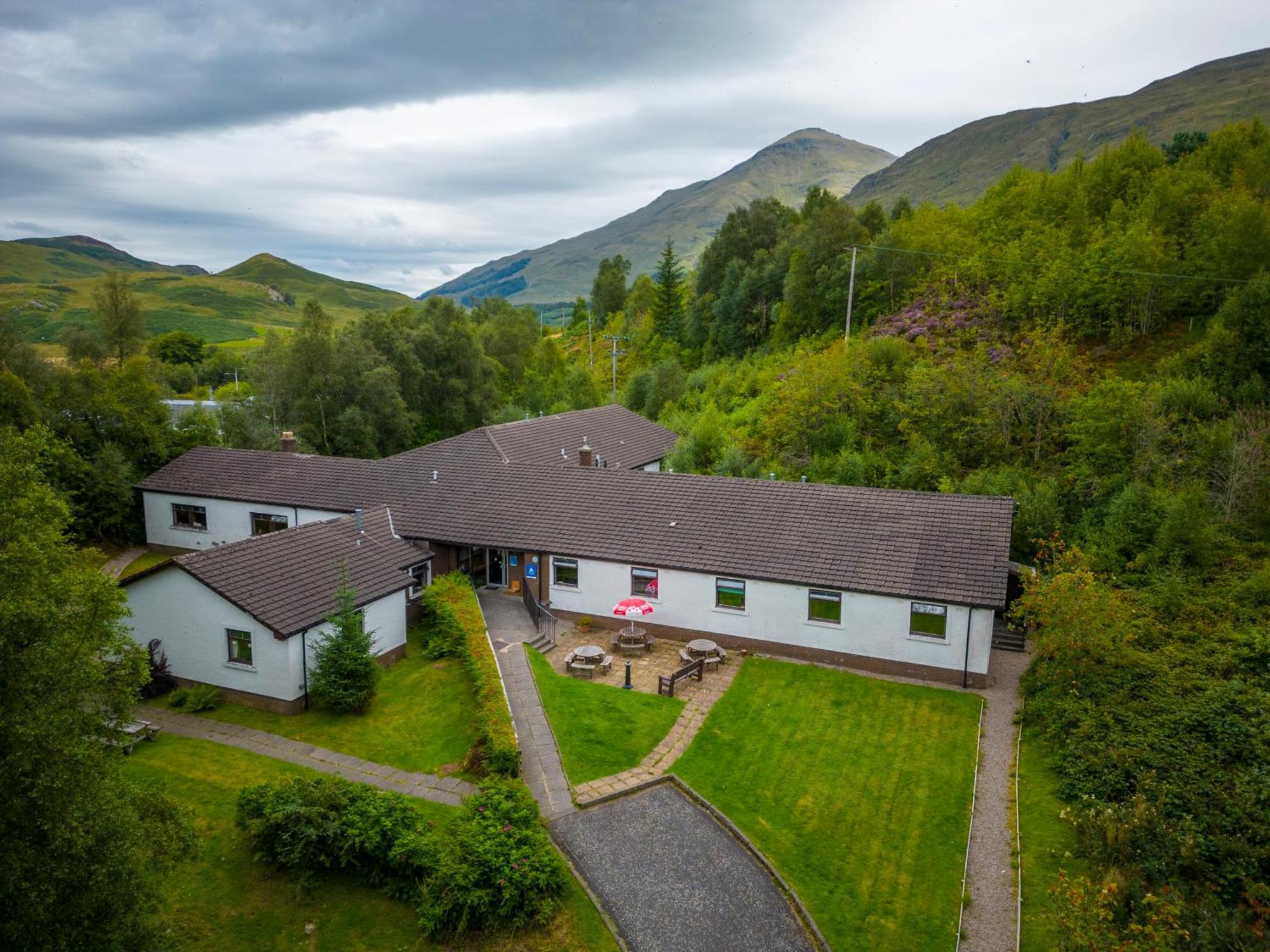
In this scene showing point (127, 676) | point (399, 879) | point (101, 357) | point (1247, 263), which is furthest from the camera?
point (101, 357)

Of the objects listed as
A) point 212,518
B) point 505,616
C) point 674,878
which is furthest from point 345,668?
point 212,518

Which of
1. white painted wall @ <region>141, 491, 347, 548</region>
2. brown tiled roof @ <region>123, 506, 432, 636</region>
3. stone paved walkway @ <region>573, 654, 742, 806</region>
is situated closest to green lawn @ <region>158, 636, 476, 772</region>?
brown tiled roof @ <region>123, 506, 432, 636</region>

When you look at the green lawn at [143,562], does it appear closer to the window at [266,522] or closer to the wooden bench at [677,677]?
the window at [266,522]

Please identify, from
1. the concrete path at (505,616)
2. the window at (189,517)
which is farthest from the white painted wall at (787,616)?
the window at (189,517)

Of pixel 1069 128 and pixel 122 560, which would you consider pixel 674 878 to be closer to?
pixel 122 560

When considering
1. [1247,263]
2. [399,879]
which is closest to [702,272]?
[1247,263]

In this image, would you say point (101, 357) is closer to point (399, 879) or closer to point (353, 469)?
point (353, 469)
